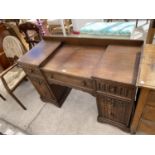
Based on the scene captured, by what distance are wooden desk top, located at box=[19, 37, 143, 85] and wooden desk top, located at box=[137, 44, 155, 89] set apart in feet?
0.25

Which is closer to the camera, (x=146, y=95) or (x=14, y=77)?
(x=146, y=95)

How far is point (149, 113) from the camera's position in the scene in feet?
3.67

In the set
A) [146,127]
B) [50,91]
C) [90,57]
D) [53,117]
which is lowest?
[53,117]

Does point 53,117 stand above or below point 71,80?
below

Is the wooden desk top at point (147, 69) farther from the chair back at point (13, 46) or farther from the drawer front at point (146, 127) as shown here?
the chair back at point (13, 46)

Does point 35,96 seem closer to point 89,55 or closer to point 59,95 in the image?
point 59,95

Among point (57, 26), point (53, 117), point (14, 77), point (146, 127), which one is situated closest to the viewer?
point (146, 127)

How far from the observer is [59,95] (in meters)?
1.92

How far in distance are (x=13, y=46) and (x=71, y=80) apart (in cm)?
122

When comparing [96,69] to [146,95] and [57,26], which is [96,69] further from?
[57,26]

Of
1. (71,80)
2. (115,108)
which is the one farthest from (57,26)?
(115,108)
